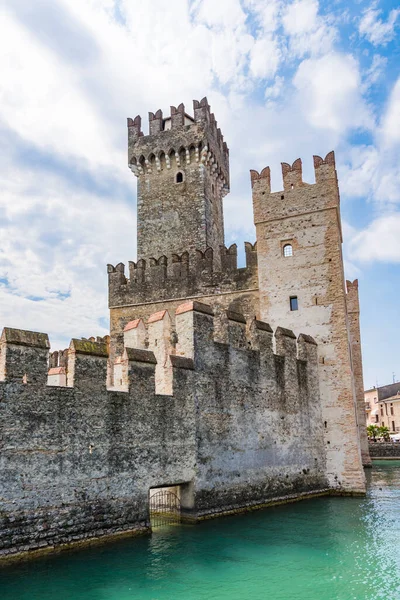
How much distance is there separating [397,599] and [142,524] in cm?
521

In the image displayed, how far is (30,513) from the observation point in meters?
8.94

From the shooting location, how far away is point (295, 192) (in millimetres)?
18031

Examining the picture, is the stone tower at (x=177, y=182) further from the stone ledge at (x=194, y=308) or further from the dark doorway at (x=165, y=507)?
the dark doorway at (x=165, y=507)

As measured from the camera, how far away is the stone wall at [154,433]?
9086mm

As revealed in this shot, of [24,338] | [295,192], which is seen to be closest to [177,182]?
[295,192]

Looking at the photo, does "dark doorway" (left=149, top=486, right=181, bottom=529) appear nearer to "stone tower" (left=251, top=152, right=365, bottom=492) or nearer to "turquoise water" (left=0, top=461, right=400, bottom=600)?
"turquoise water" (left=0, top=461, right=400, bottom=600)

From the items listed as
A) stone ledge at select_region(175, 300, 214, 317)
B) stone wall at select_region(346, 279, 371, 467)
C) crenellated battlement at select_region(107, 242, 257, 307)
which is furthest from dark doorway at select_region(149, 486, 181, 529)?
stone wall at select_region(346, 279, 371, 467)

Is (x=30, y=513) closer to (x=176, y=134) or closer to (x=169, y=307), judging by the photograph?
(x=169, y=307)

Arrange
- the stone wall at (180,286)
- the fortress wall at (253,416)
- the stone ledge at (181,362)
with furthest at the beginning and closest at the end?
the stone wall at (180,286)
the fortress wall at (253,416)
the stone ledge at (181,362)

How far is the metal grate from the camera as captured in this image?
12300mm

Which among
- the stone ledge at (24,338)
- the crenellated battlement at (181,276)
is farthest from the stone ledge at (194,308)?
the crenellated battlement at (181,276)

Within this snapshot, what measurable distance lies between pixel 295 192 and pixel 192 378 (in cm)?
855

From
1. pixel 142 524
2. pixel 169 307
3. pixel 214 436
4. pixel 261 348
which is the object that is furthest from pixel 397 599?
pixel 169 307

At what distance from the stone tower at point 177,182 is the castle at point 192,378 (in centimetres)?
6
